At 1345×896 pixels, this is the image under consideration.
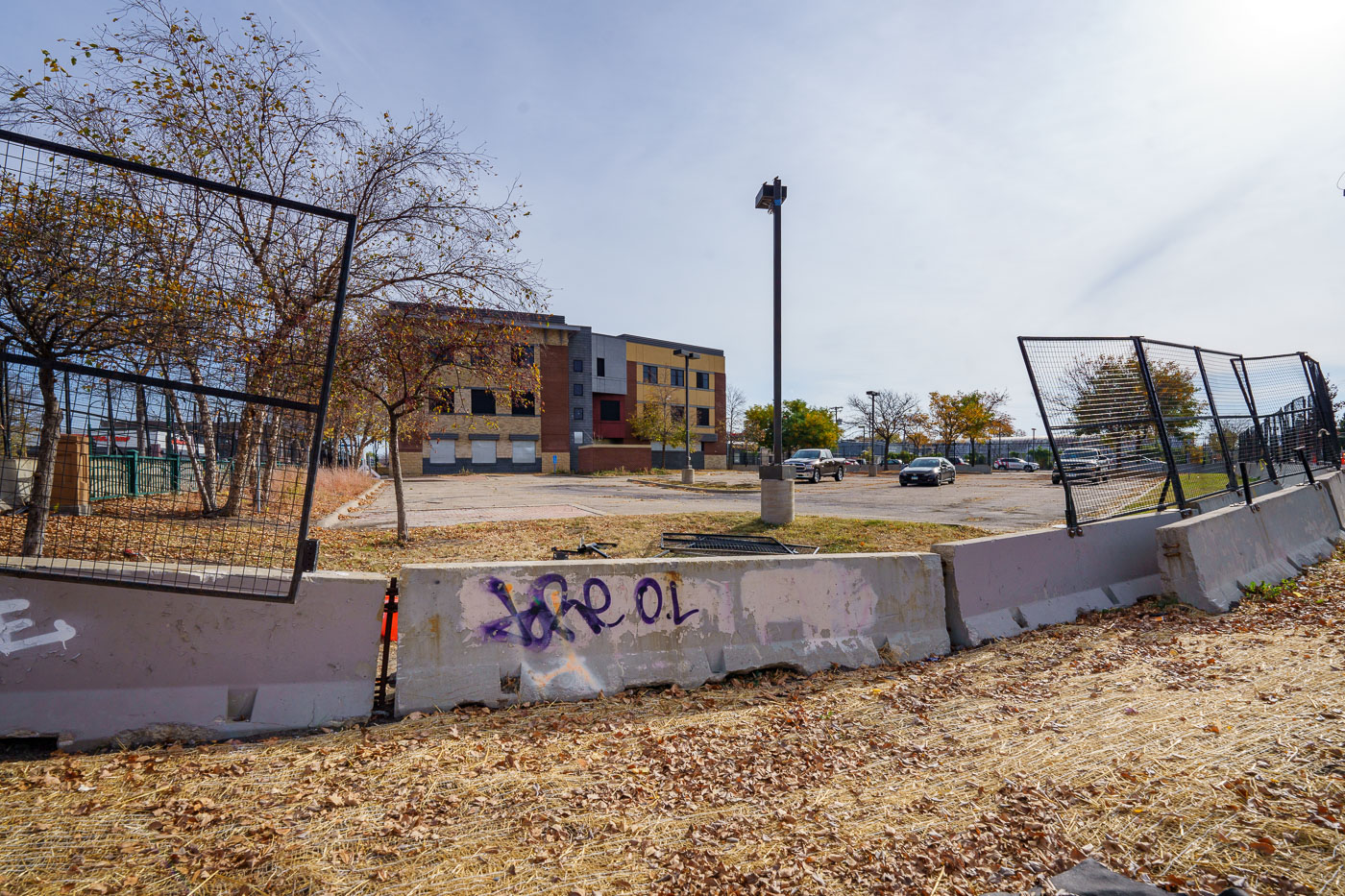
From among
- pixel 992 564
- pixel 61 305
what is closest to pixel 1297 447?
pixel 992 564

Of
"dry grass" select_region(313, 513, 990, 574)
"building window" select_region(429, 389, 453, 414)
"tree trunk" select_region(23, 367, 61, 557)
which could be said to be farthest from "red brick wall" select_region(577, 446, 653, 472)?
"tree trunk" select_region(23, 367, 61, 557)

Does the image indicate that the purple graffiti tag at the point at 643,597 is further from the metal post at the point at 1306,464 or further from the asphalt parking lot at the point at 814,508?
the metal post at the point at 1306,464

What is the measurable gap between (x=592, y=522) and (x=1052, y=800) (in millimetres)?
10140

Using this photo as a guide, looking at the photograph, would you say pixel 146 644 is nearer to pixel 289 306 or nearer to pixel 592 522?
pixel 289 306

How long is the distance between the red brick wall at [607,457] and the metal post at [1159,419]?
45849 millimetres

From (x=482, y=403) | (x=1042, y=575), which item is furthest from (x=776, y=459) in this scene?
(x=482, y=403)

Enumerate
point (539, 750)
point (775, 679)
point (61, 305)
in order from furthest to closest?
point (61, 305)
point (775, 679)
point (539, 750)

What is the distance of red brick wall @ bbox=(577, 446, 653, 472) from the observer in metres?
52.5

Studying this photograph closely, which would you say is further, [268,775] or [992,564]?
[992,564]

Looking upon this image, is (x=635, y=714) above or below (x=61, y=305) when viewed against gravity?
below

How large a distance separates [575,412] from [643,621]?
53.0m

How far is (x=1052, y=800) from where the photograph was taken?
3018mm

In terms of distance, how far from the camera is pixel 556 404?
5303 centimetres

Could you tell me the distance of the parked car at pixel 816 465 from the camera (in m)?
32.0
